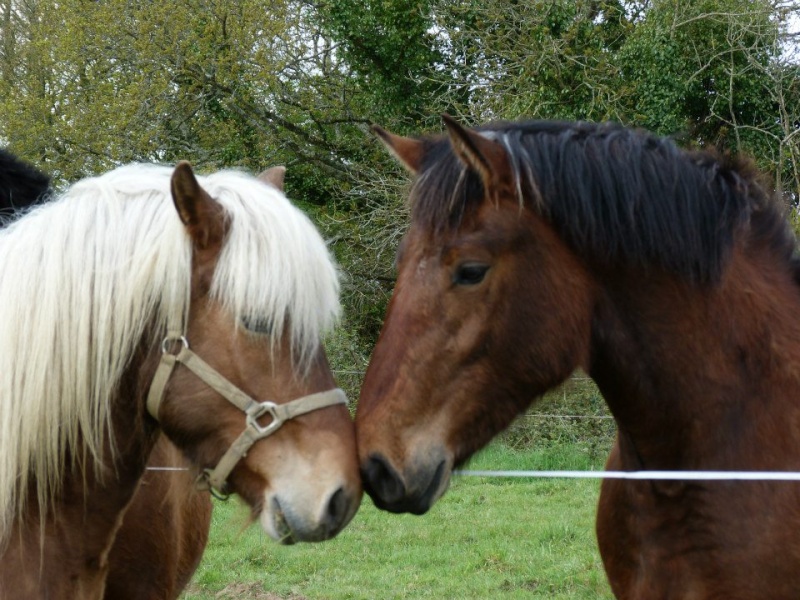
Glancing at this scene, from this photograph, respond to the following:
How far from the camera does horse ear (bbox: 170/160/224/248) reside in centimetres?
233

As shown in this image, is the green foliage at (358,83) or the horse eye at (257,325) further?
the green foliage at (358,83)

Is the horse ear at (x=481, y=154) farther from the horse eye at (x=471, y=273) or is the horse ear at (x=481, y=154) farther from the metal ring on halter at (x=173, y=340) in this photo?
the metal ring on halter at (x=173, y=340)

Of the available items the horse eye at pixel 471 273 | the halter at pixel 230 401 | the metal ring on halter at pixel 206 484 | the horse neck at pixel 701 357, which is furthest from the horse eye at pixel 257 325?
the horse neck at pixel 701 357

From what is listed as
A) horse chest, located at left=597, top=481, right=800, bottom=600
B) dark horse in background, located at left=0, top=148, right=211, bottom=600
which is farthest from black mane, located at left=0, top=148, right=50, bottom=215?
horse chest, located at left=597, top=481, right=800, bottom=600

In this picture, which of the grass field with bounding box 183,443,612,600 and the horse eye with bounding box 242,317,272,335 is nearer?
the horse eye with bounding box 242,317,272,335

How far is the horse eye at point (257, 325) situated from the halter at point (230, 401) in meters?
0.14

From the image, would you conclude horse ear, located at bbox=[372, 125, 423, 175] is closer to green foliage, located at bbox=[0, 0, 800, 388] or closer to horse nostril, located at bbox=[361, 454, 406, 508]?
horse nostril, located at bbox=[361, 454, 406, 508]

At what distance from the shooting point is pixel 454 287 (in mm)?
2496

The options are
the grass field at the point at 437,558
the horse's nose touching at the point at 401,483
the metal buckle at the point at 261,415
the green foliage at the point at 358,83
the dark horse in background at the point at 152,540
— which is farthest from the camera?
the green foliage at the point at 358,83

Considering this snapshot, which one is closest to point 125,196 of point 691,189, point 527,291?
point 527,291

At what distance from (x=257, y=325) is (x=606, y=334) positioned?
94 centimetres

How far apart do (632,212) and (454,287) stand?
20.5 inches

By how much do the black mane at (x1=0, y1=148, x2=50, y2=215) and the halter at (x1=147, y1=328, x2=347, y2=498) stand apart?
5.63ft

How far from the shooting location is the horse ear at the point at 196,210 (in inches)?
91.6
